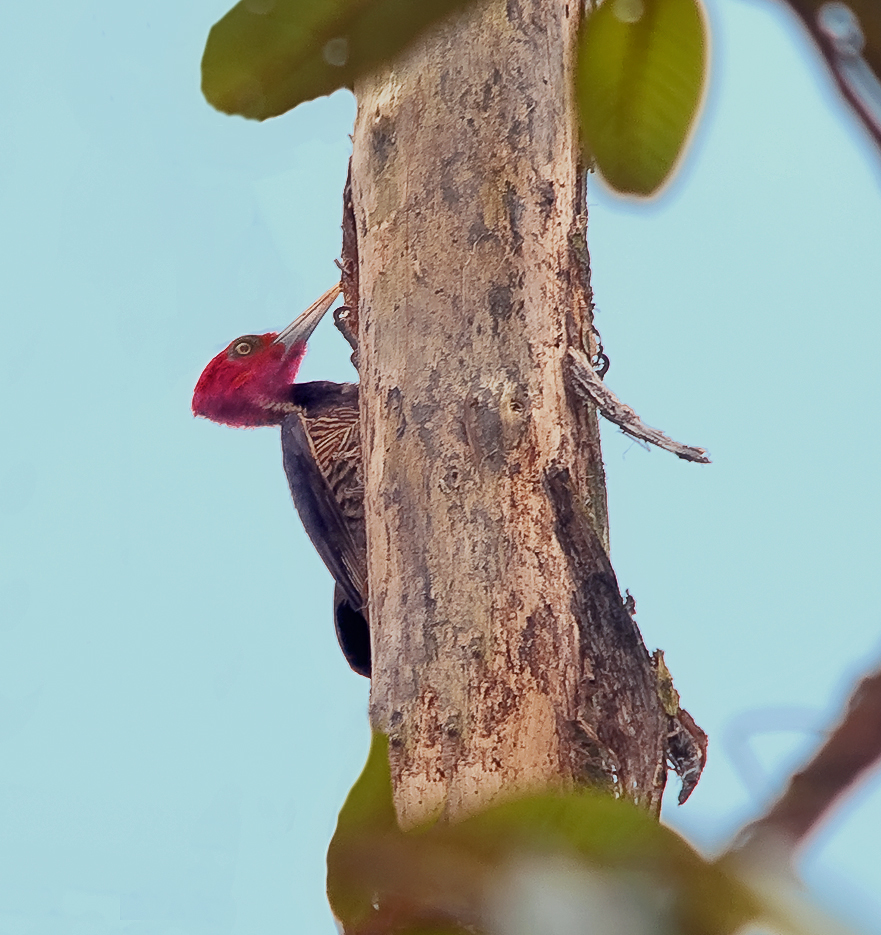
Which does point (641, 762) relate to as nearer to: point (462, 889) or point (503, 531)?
point (503, 531)

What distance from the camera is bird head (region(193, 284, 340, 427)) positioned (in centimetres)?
395

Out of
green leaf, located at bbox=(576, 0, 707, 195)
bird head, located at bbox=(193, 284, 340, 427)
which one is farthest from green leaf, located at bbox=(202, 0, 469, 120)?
bird head, located at bbox=(193, 284, 340, 427)

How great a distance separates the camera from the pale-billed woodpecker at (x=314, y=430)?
3.35 metres

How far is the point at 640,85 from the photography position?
18.2 inches

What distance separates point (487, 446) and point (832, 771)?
59.3 inches

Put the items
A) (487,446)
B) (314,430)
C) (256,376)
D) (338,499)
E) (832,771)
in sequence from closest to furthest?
1. (832,771)
2. (487,446)
3. (338,499)
4. (314,430)
5. (256,376)

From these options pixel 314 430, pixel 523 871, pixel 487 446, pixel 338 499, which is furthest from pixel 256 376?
pixel 523 871

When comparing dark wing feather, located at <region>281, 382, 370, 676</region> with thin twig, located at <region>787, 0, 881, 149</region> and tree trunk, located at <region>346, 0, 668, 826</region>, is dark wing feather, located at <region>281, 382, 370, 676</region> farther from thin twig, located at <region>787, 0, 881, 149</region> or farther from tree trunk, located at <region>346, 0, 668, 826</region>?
thin twig, located at <region>787, 0, 881, 149</region>

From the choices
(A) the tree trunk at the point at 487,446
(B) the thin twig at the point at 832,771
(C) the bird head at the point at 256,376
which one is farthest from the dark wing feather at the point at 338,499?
(B) the thin twig at the point at 832,771

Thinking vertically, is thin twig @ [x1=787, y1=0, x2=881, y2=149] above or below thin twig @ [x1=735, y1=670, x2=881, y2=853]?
above

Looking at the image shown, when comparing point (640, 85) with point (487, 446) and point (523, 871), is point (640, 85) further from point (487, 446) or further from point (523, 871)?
point (487, 446)

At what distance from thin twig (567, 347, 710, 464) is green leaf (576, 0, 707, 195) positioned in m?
1.24

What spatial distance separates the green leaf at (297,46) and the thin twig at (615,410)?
131cm

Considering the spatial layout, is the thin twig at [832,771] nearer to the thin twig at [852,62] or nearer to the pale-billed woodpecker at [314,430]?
the thin twig at [852,62]
